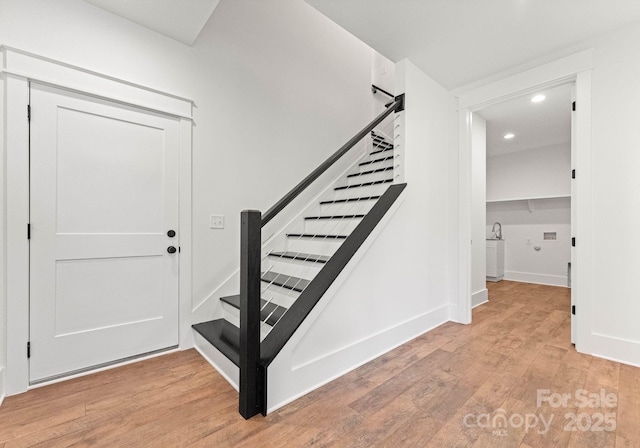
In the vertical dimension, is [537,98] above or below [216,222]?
above

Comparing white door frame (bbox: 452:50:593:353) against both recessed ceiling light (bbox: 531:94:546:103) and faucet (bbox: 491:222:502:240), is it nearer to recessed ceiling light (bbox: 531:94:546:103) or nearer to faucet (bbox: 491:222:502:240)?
recessed ceiling light (bbox: 531:94:546:103)

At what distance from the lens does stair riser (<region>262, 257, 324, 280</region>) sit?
2411mm

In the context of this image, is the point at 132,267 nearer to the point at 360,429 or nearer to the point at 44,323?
the point at 44,323

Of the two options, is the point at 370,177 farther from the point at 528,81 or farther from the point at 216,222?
the point at 216,222

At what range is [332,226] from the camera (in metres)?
2.94

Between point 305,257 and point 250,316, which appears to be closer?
point 250,316

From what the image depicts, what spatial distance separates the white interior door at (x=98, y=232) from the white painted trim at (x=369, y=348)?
49.7 inches

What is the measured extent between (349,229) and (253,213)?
1.34m

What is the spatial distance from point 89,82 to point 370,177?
8.84ft

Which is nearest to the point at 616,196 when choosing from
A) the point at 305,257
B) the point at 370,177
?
the point at 370,177

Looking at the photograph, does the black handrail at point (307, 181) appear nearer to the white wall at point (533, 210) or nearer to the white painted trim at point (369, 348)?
the white painted trim at point (369, 348)

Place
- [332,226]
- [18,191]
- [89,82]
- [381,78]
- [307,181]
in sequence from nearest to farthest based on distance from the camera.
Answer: [18,191] < [307,181] < [89,82] < [332,226] < [381,78]

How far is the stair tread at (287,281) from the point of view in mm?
2273

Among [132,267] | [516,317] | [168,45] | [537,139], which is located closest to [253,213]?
[132,267]
